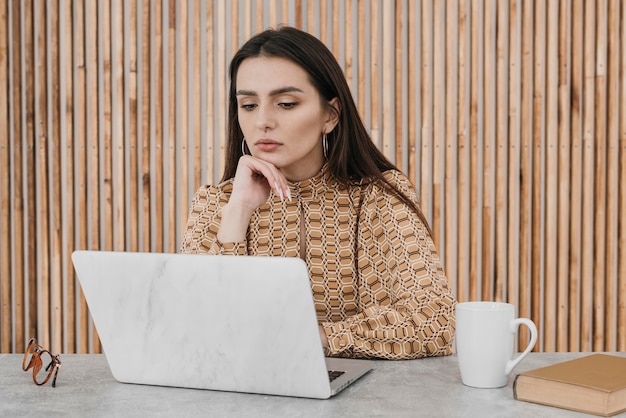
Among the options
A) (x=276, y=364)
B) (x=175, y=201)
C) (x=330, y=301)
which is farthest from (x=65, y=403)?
(x=175, y=201)

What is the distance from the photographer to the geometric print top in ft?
6.01

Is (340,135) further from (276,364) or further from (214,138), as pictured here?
(214,138)

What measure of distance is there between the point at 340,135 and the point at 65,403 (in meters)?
1.20

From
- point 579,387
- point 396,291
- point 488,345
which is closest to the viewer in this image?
point 579,387

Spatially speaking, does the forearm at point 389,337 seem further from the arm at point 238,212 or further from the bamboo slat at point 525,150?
the bamboo slat at point 525,150

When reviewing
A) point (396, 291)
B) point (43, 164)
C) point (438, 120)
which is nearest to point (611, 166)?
point (438, 120)

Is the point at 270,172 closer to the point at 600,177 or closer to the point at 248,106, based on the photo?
the point at 248,106

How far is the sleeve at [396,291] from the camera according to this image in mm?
1494

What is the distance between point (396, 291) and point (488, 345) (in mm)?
587

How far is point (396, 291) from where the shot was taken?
1788 millimetres

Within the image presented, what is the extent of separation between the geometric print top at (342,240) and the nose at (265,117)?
24 centimetres

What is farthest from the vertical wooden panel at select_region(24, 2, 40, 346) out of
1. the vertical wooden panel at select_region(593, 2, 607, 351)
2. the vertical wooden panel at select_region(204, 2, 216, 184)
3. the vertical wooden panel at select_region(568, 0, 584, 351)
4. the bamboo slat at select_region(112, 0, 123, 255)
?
the vertical wooden panel at select_region(593, 2, 607, 351)

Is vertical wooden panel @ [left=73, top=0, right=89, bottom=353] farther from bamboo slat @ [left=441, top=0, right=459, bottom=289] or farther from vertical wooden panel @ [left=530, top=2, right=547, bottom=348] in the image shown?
vertical wooden panel @ [left=530, top=2, right=547, bottom=348]

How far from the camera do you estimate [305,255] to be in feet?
6.86
